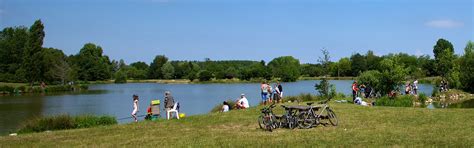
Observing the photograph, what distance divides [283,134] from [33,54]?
81.8m

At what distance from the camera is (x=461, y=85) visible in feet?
182

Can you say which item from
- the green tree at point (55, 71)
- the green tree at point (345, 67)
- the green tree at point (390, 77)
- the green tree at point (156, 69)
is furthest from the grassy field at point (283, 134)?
the green tree at point (156, 69)

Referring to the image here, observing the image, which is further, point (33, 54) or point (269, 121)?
point (33, 54)

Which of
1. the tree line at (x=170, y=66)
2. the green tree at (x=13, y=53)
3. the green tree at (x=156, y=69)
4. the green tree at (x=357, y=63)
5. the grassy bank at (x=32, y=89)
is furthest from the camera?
the green tree at (x=156, y=69)

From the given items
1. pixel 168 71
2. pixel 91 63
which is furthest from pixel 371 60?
pixel 91 63

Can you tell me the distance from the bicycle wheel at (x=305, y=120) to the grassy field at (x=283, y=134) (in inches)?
15.2

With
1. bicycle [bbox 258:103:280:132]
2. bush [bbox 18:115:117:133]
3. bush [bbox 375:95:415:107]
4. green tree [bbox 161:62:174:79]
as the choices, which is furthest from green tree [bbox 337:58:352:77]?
bicycle [bbox 258:103:280:132]

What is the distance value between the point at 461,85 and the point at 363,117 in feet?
135

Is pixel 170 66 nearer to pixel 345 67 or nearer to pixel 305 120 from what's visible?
pixel 345 67

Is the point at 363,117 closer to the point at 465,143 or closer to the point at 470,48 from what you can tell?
the point at 465,143

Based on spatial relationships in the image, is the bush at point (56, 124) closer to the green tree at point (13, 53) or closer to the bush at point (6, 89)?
the bush at point (6, 89)

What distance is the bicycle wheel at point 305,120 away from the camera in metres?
17.1

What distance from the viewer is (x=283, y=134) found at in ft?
50.7

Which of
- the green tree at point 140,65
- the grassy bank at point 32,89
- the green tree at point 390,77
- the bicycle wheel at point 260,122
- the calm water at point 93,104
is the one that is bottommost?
the calm water at point 93,104
